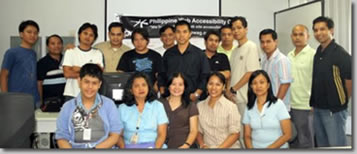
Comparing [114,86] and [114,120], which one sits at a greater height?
Answer: [114,86]

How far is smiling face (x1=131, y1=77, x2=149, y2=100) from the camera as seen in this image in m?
2.74

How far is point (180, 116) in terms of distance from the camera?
281 centimetres

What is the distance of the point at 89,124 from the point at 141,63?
0.72 m

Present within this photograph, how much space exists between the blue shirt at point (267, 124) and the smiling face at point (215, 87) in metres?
0.29

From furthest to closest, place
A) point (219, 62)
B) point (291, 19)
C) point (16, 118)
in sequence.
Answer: point (291, 19), point (219, 62), point (16, 118)

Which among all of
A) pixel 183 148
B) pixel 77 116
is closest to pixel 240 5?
pixel 183 148

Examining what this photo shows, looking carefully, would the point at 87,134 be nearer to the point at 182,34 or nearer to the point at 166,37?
the point at 182,34

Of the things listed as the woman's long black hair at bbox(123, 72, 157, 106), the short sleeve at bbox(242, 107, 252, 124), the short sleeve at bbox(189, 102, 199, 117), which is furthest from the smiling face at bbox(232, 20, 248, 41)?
the woman's long black hair at bbox(123, 72, 157, 106)

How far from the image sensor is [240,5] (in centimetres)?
389

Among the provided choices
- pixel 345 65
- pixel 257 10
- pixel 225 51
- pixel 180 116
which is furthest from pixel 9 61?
pixel 345 65

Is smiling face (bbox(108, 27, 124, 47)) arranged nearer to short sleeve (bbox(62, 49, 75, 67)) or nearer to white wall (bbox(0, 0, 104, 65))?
white wall (bbox(0, 0, 104, 65))

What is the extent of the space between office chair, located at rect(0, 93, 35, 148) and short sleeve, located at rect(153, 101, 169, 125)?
0.80 m

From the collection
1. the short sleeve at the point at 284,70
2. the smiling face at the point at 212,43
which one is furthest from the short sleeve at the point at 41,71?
the short sleeve at the point at 284,70

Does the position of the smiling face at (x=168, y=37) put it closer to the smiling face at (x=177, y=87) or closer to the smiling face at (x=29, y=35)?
the smiling face at (x=177, y=87)
